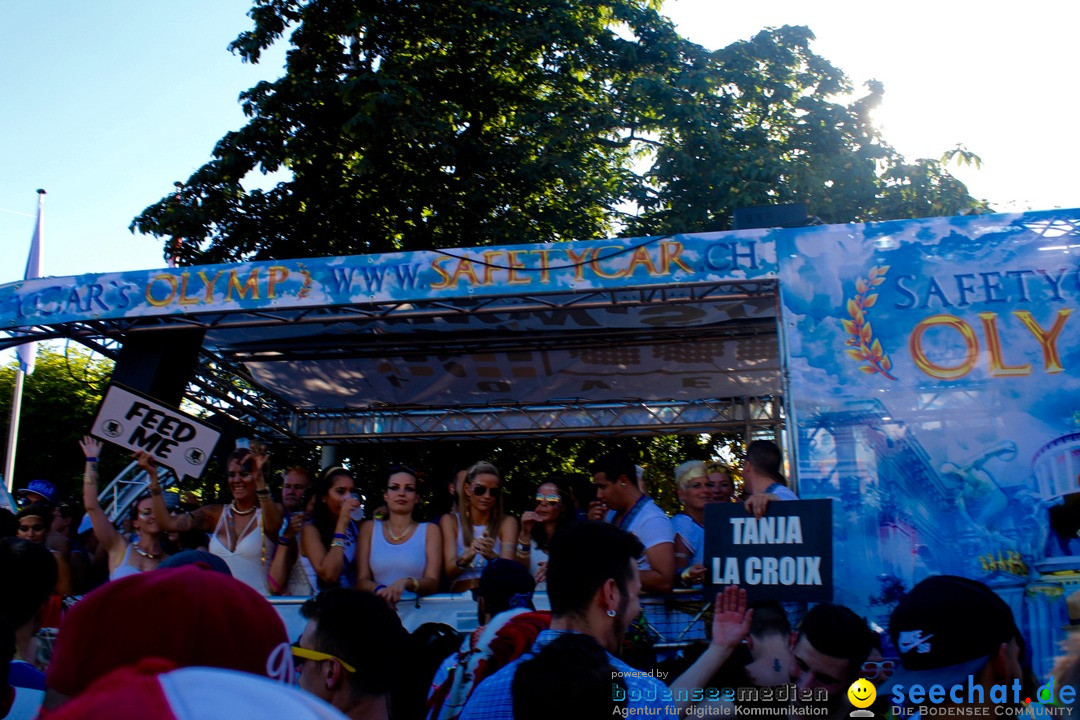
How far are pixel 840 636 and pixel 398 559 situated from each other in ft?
10.4

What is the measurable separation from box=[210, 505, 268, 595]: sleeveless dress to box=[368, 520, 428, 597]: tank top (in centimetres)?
82

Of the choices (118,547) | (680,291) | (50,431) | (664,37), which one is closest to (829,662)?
(680,291)

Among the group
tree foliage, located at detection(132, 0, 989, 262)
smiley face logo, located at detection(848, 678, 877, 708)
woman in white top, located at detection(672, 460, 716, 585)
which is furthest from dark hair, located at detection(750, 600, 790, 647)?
tree foliage, located at detection(132, 0, 989, 262)

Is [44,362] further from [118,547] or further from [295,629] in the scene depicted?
[295,629]

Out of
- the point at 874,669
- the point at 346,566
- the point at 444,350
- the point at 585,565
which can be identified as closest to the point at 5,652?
the point at 585,565

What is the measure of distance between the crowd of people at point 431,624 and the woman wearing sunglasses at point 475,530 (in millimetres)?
16

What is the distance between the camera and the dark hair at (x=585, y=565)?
2746 mm

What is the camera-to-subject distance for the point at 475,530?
5945 mm

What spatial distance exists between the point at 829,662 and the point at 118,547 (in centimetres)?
505

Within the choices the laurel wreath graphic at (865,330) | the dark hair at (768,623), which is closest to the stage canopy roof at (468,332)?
the laurel wreath graphic at (865,330)

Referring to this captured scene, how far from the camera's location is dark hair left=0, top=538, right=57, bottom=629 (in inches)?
120

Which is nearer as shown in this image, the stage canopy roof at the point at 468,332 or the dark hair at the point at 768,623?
the dark hair at the point at 768,623

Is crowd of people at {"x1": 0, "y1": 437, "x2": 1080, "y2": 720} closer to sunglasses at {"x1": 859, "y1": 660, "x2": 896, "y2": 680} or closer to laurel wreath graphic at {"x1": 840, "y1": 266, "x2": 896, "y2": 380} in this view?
sunglasses at {"x1": 859, "y1": 660, "x2": 896, "y2": 680}

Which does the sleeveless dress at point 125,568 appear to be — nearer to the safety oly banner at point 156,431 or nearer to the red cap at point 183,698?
the safety oly banner at point 156,431
